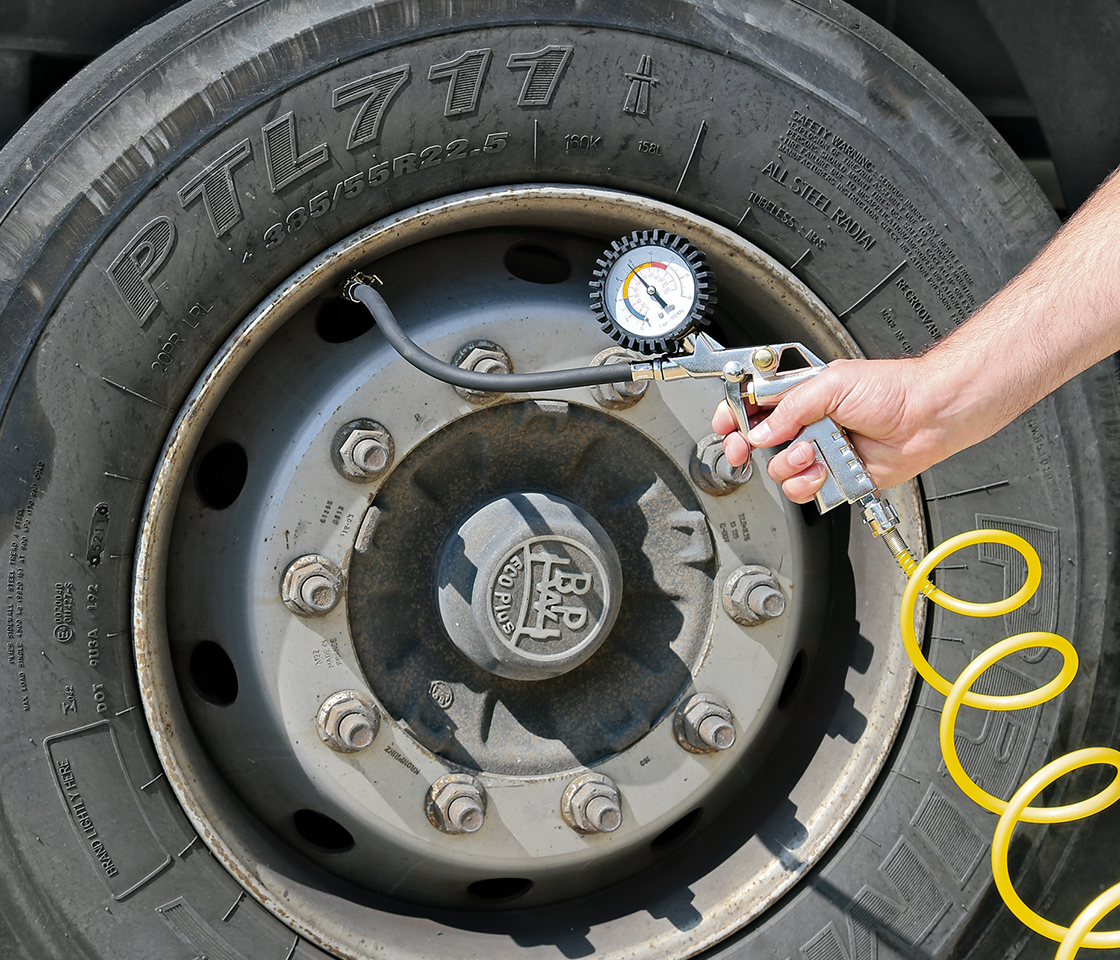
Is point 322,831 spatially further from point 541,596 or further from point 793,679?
point 793,679

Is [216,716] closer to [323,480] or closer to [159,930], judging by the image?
[159,930]

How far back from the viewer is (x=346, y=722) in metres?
1.30

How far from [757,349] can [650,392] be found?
0.83 feet

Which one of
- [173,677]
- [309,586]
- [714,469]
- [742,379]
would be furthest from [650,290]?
[173,677]

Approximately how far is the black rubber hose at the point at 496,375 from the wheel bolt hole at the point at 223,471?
340 millimetres

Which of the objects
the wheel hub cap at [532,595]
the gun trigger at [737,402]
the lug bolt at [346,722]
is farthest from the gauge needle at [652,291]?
the lug bolt at [346,722]

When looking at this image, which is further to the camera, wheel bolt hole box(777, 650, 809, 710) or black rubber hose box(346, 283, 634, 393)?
wheel bolt hole box(777, 650, 809, 710)

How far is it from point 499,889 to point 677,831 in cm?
31

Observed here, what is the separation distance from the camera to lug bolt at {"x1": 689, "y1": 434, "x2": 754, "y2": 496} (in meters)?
1.42

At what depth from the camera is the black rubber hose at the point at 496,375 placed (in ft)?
4.01

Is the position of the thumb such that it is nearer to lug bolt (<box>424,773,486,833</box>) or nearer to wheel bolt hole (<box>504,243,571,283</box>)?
wheel bolt hole (<box>504,243,571,283</box>)

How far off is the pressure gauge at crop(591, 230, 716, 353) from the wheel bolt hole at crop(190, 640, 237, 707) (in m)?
0.75

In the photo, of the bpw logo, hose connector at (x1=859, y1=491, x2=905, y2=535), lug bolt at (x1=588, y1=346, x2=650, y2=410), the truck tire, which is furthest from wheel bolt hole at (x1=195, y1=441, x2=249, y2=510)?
hose connector at (x1=859, y1=491, x2=905, y2=535)

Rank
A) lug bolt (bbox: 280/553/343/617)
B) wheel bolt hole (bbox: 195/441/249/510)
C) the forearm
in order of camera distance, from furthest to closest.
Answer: wheel bolt hole (bbox: 195/441/249/510) < lug bolt (bbox: 280/553/343/617) < the forearm
